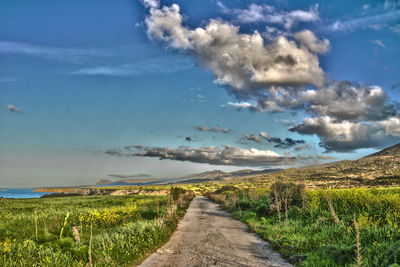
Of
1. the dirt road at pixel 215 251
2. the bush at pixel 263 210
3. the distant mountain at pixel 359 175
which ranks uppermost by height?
the dirt road at pixel 215 251

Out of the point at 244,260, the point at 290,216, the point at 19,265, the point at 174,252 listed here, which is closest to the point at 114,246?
the point at 174,252

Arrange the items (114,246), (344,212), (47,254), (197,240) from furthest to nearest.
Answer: (344,212)
(197,240)
(114,246)
(47,254)

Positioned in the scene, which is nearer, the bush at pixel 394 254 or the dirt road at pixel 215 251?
the bush at pixel 394 254

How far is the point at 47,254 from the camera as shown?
30.6ft

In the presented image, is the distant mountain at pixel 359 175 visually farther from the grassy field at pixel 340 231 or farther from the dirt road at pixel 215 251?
the dirt road at pixel 215 251

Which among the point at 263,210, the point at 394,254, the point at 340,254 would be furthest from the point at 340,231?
the point at 263,210

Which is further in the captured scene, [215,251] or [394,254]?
[215,251]

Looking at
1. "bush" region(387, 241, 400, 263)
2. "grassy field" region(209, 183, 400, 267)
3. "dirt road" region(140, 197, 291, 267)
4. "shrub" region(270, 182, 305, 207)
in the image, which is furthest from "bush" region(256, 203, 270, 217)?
"bush" region(387, 241, 400, 263)

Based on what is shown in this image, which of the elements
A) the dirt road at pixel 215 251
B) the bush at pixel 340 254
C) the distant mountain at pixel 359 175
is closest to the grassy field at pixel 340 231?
the bush at pixel 340 254

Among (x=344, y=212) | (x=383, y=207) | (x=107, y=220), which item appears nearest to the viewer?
(x=383, y=207)

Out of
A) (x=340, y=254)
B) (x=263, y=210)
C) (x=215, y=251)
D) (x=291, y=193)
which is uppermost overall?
(x=340, y=254)

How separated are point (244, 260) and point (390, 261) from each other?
16.0ft

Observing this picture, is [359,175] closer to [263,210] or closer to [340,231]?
[263,210]

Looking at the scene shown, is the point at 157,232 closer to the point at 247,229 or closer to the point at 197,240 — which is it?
the point at 197,240
